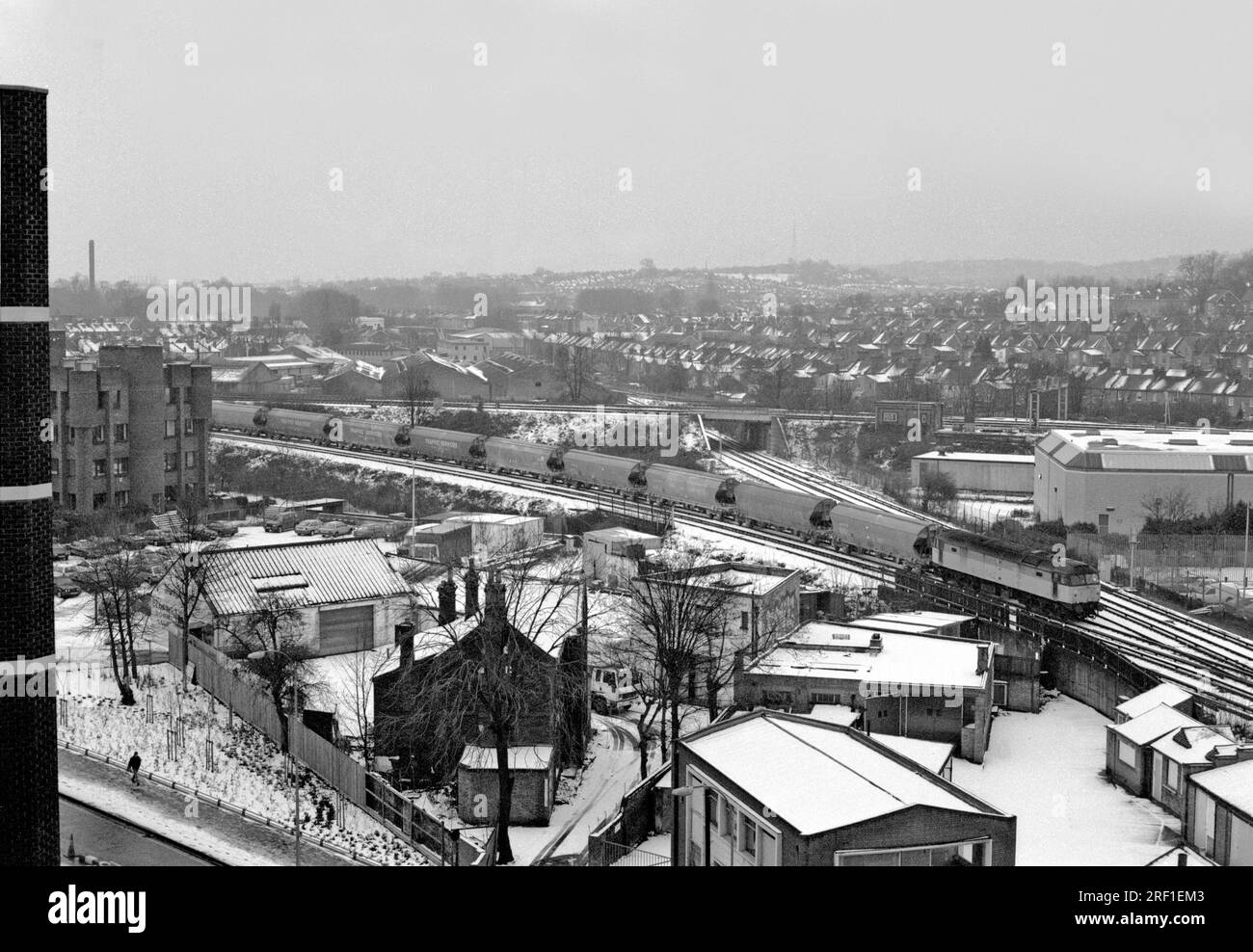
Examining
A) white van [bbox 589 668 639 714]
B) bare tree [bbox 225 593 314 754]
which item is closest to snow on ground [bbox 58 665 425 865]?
bare tree [bbox 225 593 314 754]

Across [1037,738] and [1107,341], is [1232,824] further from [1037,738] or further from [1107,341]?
[1107,341]

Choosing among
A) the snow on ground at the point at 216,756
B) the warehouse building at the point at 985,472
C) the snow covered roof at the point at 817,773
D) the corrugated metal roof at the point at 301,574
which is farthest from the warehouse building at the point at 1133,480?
the snow covered roof at the point at 817,773

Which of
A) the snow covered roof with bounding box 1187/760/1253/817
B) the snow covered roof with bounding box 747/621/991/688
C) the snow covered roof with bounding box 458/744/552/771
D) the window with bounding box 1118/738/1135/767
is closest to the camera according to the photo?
the snow covered roof with bounding box 1187/760/1253/817

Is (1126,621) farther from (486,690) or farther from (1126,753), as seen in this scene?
(486,690)

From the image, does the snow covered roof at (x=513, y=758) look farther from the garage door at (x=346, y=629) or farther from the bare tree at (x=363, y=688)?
the garage door at (x=346, y=629)

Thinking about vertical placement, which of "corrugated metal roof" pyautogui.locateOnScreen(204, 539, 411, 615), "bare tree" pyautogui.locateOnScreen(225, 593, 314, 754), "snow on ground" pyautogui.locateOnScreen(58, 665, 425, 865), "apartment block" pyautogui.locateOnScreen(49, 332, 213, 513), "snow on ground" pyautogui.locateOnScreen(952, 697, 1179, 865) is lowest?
"snow on ground" pyautogui.locateOnScreen(952, 697, 1179, 865)

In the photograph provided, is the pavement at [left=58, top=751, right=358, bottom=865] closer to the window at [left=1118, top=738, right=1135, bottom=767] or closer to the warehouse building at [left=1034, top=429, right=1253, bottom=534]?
the window at [left=1118, top=738, right=1135, bottom=767]
